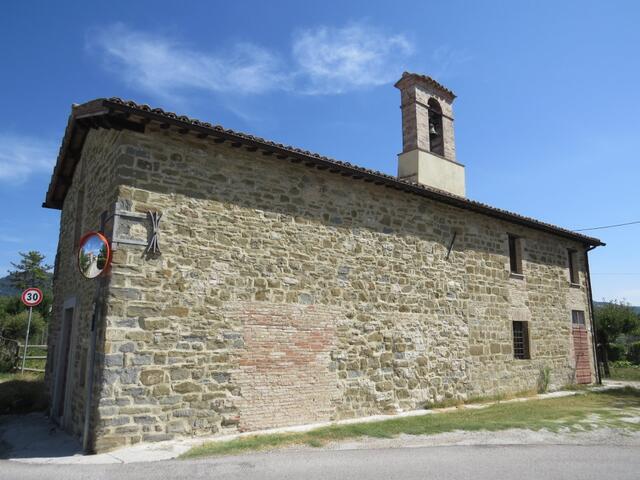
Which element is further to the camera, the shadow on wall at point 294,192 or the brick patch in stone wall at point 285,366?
the brick patch in stone wall at point 285,366

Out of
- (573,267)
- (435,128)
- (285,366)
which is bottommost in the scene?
(285,366)

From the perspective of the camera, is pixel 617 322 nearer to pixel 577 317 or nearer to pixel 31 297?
pixel 577 317

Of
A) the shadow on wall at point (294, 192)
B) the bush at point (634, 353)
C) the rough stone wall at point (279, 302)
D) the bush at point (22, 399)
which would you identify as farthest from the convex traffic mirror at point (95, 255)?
the bush at point (634, 353)

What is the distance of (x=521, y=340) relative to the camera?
13.5 m

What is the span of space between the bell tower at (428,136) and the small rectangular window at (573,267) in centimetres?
531

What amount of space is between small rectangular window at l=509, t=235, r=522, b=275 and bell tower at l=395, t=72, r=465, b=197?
2.14m

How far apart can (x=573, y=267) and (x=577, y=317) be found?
1787 mm

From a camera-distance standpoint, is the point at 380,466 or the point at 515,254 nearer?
the point at 380,466

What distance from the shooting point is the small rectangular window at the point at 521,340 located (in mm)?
13273

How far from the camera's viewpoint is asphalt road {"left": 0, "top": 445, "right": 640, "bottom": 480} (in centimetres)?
530

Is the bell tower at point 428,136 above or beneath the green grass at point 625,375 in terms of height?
above

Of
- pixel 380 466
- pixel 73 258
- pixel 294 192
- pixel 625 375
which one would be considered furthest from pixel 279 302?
pixel 625 375

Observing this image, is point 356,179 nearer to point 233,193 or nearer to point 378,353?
point 233,193

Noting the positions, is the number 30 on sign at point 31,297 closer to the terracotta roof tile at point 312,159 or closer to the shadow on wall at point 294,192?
the terracotta roof tile at point 312,159
